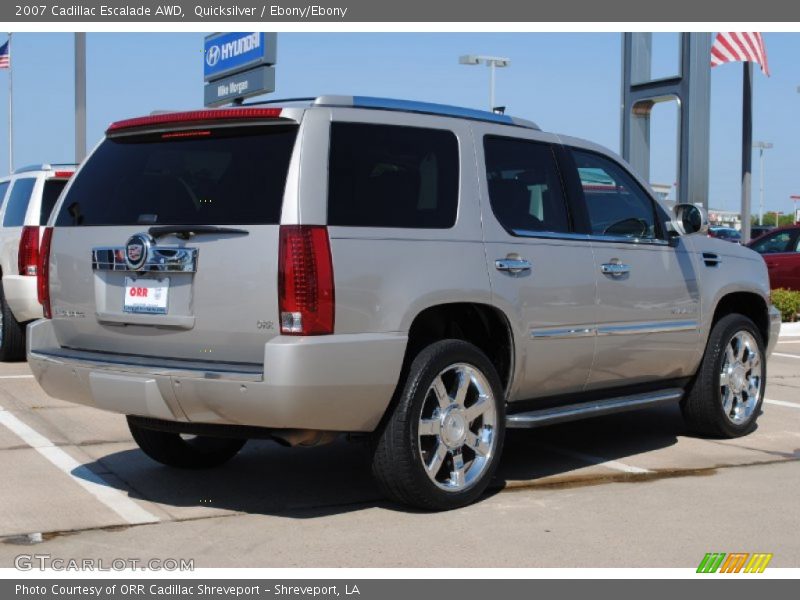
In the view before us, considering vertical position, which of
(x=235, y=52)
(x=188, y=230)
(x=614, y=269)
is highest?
(x=235, y=52)

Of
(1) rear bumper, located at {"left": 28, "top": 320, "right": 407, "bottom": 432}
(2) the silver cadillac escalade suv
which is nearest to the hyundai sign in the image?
(2) the silver cadillac escalade suv

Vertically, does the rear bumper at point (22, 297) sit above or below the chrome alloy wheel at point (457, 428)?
above

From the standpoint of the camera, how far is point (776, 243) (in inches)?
746

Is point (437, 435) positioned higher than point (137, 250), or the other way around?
point (137, 250)

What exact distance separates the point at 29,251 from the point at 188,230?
17.6 ft

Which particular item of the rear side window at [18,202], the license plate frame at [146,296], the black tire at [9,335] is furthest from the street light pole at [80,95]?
the license plate frame at [146,296]

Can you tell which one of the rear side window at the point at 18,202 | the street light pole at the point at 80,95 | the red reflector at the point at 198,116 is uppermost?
the street light pole at the point at 80,95

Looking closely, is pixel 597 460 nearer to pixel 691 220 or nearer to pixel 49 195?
pixel 691 220

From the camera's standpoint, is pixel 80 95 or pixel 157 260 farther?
pixel 80 95

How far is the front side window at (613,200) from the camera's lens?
21.2 feet

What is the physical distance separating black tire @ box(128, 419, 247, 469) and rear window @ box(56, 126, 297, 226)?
1306 mm

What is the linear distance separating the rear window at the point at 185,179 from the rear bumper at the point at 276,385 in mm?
616
